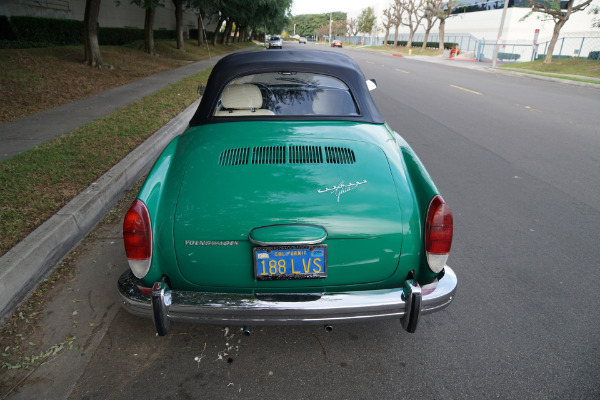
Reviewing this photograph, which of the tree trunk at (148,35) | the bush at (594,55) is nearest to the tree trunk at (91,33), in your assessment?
the tree trunk at (148,35)

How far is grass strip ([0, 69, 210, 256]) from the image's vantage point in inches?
140

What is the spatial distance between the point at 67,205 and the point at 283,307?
9.20 ft

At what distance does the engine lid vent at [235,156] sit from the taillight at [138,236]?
535 millimetres

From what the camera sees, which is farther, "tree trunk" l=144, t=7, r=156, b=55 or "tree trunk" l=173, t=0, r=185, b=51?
"tree trunk" l=173, t=0, r=185, b=51

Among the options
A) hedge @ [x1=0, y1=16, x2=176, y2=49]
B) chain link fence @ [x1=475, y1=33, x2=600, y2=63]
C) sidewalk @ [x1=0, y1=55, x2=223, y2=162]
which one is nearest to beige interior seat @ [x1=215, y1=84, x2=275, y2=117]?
sidewalk @ [x1=0, y1=55, x2=223, y2=162]

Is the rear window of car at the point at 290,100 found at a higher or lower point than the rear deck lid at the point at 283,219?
higher

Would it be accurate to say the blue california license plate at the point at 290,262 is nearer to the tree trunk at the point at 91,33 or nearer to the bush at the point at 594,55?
the tree trunk at the point at 91,33

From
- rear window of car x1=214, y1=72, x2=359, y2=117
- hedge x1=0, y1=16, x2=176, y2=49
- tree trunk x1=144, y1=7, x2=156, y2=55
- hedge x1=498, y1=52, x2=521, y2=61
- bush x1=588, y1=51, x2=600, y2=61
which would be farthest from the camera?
hedge x1=498, y1=52, x2=521, y2=61

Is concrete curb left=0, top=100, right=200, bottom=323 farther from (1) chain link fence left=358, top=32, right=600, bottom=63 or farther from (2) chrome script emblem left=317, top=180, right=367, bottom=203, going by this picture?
(1) chain link fence left=358, top=32, right=600, bottom=63

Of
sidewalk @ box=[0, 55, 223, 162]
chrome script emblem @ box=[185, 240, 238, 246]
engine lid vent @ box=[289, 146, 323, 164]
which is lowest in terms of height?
sidewalk @ box=[0, 55, 223, 162]

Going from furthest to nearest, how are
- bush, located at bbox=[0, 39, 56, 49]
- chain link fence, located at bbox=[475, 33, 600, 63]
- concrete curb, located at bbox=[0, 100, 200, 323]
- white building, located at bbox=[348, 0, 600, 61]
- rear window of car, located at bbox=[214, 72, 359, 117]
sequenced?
white building, located at bbox=[348, 0, 600, 61] → chain link fence, located at bbox=[475, 33, 600, 63] → bush, located at bbox=[0, 39, 56, 49] → rear window of car, located at bbox=[214, 72, 359, 117] → concrete curb, located at bbox=[0, 100, 200, 323]

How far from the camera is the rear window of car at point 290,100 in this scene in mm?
3133

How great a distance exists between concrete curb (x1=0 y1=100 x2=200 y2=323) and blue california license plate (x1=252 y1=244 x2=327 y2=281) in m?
1.86

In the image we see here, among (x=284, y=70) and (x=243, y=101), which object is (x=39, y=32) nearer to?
(x=243, y=101)
